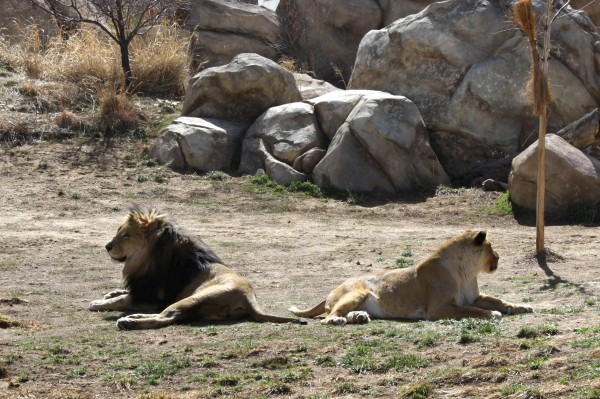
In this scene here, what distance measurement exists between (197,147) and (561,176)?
Result: 637 centimetres

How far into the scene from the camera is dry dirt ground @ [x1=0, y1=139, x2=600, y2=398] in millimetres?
7473

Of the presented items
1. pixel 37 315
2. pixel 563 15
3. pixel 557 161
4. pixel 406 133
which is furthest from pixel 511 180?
pixel 37 315

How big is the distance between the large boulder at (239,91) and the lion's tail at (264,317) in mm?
10586

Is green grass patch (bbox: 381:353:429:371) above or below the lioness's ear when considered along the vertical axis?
below

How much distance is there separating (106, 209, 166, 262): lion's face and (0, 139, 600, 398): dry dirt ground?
24.1 inches

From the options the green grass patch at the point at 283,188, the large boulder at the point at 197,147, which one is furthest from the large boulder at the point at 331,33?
the green grass patch at the point at 283,188

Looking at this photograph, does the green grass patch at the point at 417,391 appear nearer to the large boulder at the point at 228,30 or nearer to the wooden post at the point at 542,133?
the wooden post at the point at 542,133

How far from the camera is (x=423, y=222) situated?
1656 centimetres

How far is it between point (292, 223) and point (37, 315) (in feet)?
21.3

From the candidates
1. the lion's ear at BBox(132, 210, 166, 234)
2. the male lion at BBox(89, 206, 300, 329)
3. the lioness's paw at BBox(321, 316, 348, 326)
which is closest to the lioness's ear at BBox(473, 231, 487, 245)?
the lioness's paw at BBox(321, 316, 348, 326)

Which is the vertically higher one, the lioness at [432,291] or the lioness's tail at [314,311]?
the lioness at [432,291]

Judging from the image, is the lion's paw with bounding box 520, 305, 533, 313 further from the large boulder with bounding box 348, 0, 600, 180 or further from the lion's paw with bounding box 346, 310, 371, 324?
the large boulder with bounding box 348, 0, 600, 180

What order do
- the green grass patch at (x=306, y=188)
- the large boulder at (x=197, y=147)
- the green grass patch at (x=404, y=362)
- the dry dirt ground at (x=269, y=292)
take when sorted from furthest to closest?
the large boulder at (x=197, y=147)
the green grass patch at (x=306, y=188)
the green grass patch at (x=404, y=362)
the dry dirt ground at (x=269, y=292)

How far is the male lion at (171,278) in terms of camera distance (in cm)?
981
